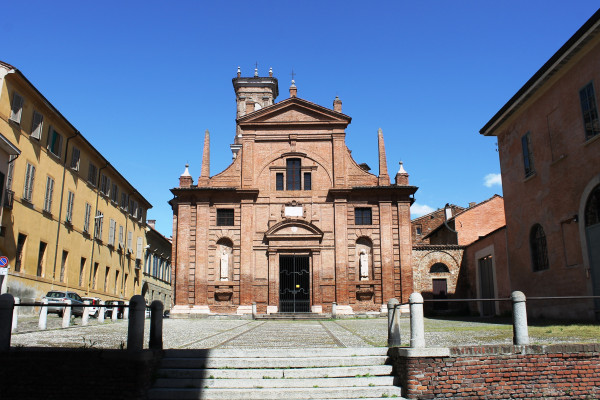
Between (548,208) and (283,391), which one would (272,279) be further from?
(283,391)

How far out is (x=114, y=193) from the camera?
3500 cm

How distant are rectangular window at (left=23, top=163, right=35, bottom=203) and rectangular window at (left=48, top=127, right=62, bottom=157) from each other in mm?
2305

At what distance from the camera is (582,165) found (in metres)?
16.0

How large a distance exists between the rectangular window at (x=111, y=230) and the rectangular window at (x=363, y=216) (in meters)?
16.0

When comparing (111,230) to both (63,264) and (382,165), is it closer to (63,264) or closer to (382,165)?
(63,264)

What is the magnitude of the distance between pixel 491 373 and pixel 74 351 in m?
6.82

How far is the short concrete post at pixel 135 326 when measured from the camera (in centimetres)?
839

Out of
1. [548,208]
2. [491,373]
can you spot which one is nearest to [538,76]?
[548,208]

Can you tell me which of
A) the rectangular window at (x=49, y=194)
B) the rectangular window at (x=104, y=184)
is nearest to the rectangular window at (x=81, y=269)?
the rectangular window at (x=49, y=194)

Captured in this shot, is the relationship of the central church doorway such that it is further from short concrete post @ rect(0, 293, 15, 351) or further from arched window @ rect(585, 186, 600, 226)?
short concrete post @ rect(0, 293, 15, 351)

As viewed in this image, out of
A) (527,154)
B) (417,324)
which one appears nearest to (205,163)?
(527,154)

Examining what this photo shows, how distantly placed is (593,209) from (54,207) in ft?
75.8

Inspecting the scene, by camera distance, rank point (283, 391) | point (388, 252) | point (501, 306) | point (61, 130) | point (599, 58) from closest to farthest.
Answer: point (283, 391), point (599, 58), point (501, 306), point (61, 130), point (388, 252)

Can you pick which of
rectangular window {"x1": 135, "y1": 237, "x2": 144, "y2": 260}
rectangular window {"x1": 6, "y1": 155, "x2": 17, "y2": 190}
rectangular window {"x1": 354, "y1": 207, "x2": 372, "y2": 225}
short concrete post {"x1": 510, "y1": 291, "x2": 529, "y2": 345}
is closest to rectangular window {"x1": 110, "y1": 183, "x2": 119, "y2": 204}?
rectangular window {"x1": 135, "y1": 237, "x2": 144, "y2": 260}
